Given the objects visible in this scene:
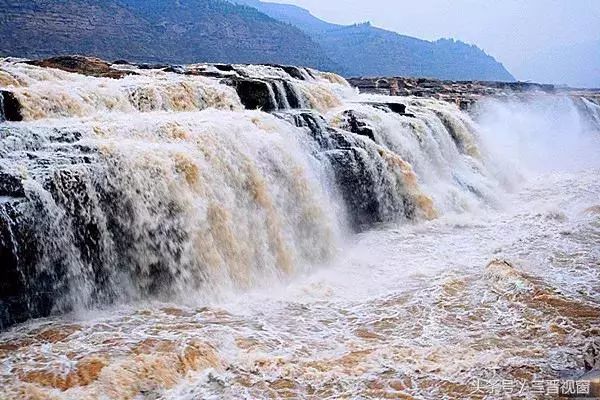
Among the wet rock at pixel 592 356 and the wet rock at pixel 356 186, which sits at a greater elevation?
the wet rock at pixel 356 186

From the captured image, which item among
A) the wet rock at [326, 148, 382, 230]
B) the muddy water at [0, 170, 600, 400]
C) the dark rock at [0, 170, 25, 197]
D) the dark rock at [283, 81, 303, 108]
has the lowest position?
the muddy water at [0, 170, 600, 400]

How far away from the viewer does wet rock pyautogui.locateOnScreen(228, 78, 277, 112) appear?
40.6ft

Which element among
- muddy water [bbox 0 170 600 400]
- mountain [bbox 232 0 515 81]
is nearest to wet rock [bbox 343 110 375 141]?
muddy water [bbox 0 170 600 400]

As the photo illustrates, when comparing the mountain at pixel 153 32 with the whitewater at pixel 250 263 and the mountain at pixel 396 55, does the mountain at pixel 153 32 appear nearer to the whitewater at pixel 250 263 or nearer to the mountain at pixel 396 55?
the mountain at pixel 396 55

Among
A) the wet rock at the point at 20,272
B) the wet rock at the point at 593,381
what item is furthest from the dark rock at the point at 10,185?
the wet rock at the point at 593,381

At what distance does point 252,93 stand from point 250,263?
5.68m

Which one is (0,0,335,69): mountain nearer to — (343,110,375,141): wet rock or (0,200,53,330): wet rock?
(343,110,375,141): wet rock

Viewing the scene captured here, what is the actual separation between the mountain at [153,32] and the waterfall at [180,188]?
4673 centimetres

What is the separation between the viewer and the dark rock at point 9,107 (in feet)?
26.8

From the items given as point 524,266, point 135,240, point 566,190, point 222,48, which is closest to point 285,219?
point 135,240

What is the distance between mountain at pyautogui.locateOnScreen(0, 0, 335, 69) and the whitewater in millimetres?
48422

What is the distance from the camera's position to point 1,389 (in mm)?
4461

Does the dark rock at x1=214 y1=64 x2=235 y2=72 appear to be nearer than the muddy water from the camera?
No

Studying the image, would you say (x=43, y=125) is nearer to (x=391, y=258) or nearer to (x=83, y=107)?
(x=83, y=107)
